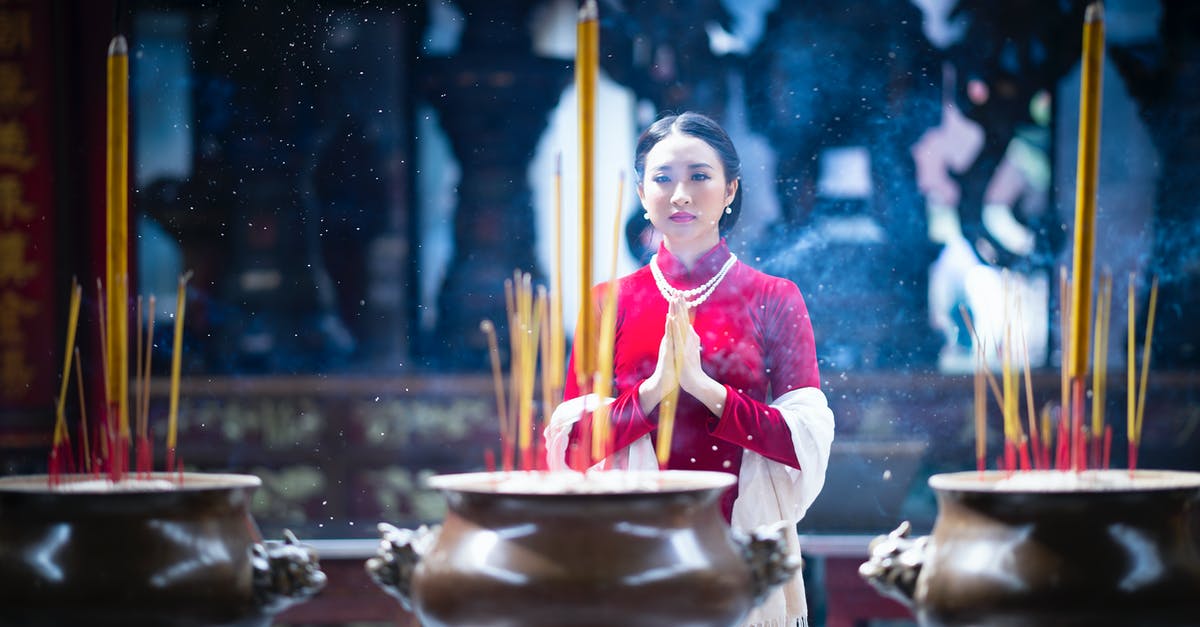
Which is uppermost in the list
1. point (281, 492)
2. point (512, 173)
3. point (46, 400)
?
point (512, 173)

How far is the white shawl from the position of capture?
6.27 feet

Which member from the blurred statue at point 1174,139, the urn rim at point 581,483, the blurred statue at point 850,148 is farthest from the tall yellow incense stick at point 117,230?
the blurred statue at point 1174,139

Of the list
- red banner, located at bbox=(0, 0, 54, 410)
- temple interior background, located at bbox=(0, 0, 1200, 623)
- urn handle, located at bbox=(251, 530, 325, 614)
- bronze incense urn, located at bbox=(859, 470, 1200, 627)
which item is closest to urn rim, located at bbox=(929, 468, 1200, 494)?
bronze incense urn, located at bbox=(859, 470, 1200, 627)

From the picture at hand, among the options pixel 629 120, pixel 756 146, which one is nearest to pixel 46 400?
pixel 629 120

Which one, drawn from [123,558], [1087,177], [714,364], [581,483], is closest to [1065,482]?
[1087,177]

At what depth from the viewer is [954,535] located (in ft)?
4.16

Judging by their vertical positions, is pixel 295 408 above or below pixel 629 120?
below

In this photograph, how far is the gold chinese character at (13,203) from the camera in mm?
3115

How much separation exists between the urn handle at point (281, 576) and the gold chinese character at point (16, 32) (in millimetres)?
2165

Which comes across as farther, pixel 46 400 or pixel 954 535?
pixel 46 400

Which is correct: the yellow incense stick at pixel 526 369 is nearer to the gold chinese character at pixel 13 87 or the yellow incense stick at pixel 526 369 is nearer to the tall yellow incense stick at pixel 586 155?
the tall yellow incense stick at pixel 586 155

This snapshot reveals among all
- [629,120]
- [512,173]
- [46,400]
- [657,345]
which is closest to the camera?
[657,345]

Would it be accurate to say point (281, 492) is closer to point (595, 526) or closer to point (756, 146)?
point (756, 146)

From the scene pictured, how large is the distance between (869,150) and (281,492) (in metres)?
1.42
